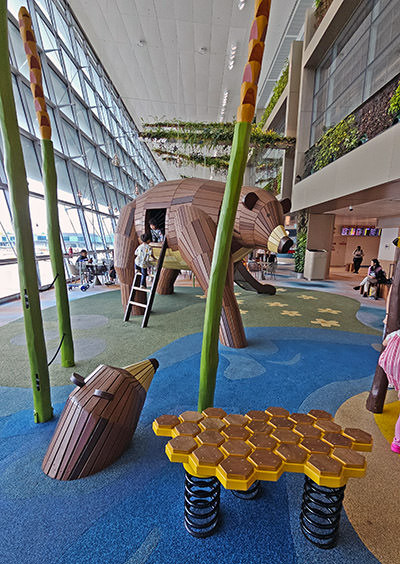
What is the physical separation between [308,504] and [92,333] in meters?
3.19

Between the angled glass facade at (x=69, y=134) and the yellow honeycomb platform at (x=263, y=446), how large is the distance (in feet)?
16.6

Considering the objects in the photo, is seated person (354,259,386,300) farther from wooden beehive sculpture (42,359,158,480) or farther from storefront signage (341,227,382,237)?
storefront signage (341,227,382,237)

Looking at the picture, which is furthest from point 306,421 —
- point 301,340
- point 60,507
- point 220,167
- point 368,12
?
point 220,167

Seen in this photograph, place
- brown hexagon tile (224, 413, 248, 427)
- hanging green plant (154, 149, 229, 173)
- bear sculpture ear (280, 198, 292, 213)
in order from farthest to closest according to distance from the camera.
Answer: hanging green plant (154, 149, 229, 173)
bear sculpture ear (280, 198, 292, 213)
brown hexagon tile (224, 413, 248, 427)

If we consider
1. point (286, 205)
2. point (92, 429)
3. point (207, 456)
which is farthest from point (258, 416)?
point (286, 205)

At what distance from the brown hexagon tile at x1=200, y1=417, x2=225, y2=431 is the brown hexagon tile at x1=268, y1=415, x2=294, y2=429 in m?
0.25

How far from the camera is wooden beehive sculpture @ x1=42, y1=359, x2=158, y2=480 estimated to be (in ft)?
4.90

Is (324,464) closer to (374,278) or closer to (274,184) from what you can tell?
(374,278)

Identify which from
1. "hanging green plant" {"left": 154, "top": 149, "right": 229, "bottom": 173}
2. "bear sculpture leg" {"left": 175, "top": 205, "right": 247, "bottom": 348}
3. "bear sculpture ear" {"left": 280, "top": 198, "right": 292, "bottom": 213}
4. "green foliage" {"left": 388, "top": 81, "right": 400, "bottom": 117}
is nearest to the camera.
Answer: "bear sculpture leg" {"left": 175, "top": 205, "right": 247, "bottom": 348}

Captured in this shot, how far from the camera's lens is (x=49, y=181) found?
234cm

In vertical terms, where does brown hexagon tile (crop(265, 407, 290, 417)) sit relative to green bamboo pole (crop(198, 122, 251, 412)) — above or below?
below

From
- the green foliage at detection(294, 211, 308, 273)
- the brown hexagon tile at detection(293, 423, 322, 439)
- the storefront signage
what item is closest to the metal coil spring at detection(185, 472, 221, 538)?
the brown hexagon tile at detection(293, 423, 322, 439)

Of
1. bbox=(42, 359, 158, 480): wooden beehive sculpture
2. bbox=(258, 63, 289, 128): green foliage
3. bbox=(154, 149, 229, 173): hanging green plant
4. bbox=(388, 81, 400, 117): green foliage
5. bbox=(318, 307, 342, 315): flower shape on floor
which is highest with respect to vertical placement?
bbox=(258, 63, 289, 128): green foliage

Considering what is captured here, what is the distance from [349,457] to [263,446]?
341 millimetres
